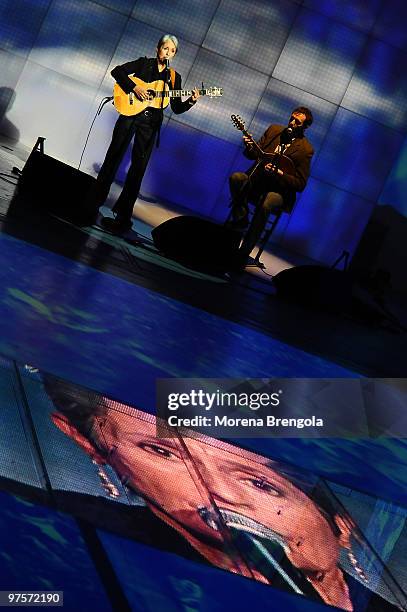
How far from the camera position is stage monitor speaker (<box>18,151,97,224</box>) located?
19.5ft

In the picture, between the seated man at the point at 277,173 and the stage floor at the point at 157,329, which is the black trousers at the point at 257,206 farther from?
the stage floor at the point at 157,329

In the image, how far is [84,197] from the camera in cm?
616

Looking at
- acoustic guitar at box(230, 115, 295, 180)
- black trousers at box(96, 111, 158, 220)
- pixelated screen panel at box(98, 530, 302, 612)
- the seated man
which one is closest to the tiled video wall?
the seated man

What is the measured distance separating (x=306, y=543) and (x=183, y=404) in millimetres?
1053

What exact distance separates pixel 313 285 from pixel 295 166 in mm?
986

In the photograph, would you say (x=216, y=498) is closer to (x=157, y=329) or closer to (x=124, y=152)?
(x=157, y=329)

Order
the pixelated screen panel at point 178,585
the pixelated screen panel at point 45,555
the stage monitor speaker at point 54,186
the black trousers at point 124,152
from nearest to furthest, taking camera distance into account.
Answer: the pixelated screen panel at point 45,555, the pixelated screen panel at point 178,585, the stage monitor speaker at point 54,186, the black trousers at point 124,152

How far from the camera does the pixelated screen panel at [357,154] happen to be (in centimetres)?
939

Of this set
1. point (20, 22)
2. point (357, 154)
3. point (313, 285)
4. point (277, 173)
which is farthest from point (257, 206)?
point (20, 22)

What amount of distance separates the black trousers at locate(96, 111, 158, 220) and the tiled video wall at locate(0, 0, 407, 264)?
2900mm

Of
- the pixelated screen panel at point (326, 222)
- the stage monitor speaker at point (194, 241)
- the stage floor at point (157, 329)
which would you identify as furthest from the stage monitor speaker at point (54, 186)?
the pixelated screen panel at point (326, 222)

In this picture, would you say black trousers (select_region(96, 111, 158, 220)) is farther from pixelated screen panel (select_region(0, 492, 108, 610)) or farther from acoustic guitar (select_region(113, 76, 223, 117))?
pixelated screen panel (select_region(0, 492, 108, 610))

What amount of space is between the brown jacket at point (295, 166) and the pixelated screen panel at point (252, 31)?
8.63 ft

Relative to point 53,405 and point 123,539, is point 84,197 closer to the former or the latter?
point 53,405
